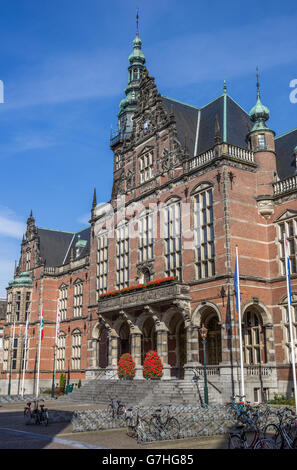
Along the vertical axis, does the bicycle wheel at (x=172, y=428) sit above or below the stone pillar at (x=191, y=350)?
below

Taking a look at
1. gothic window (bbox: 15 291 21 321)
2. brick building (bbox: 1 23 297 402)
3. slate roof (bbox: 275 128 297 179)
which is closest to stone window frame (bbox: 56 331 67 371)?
brick building (bbox: 1 23 297 402)

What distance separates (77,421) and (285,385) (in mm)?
15689

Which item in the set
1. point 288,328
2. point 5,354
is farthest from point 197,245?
point 5,354

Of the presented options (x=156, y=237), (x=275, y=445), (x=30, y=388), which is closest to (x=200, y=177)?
(x=156, y=237)

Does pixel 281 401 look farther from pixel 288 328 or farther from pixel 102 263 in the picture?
pixel 102 263

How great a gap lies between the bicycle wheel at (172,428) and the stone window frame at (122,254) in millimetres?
24647

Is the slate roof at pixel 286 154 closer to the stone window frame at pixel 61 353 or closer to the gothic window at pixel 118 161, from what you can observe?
the gothic window at pixel 118 161

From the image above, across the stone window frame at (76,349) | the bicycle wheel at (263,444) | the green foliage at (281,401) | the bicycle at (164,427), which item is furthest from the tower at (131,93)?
the bicycle wheel at (263,444)

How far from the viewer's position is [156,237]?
37875 millimetres

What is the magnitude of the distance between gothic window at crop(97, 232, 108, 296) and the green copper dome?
644 inches

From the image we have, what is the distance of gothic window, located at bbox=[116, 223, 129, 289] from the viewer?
136 ft

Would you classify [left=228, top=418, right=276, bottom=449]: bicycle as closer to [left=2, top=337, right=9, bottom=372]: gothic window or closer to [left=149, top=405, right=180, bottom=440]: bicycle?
[left=149, top=405, right=180, bottom=440]: bicycle

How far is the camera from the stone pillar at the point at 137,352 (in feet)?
118

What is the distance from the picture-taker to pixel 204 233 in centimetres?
3372
